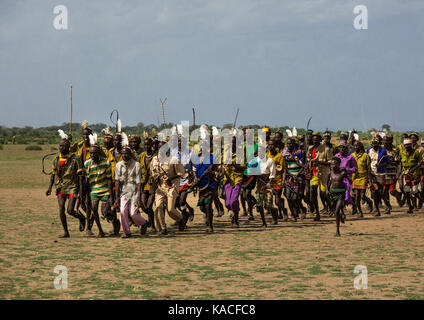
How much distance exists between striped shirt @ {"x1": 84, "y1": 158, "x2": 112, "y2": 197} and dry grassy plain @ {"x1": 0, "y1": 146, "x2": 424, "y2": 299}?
3.26 ft

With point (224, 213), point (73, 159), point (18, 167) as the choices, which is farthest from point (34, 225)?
point (18, 167)

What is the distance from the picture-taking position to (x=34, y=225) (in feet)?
52.3

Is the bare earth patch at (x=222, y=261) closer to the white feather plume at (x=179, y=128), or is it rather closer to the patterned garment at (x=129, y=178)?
the patterned garment at (x=129, y=178)

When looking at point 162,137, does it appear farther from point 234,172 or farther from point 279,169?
point 279,169

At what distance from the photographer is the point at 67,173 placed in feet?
43.9

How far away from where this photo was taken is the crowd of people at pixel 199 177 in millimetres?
13484

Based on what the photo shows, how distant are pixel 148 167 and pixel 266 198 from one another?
2.81 m

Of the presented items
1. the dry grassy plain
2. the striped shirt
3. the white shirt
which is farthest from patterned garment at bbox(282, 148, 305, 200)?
the striped shirt

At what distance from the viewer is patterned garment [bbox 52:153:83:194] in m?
13.3

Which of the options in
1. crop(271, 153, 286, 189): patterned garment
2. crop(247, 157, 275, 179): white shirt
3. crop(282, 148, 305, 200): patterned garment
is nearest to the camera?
crop(247, 157, 275, 179): white shirt

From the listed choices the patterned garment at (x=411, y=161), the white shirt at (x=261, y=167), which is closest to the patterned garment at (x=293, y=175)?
the white shirt at (x=261, y=167)

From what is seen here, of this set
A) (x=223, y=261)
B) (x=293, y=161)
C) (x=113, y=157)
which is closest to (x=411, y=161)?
(x=293, y=161)

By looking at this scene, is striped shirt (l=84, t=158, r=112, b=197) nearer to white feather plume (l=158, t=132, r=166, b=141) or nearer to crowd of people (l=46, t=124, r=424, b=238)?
crowd of people (l=46, t=124, r=424, b=238)

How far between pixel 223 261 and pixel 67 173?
4.21 metres
